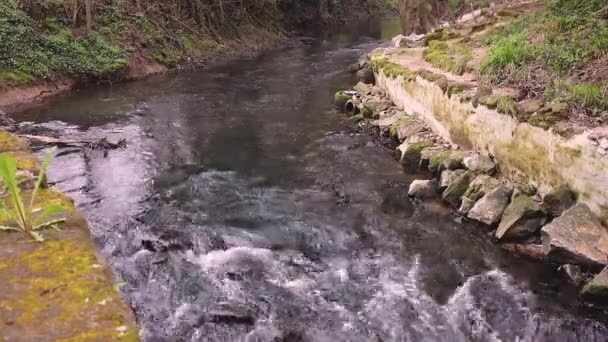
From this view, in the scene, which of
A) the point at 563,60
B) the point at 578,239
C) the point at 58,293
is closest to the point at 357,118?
the point at 563,60

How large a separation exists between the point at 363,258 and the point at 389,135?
19.6 ft

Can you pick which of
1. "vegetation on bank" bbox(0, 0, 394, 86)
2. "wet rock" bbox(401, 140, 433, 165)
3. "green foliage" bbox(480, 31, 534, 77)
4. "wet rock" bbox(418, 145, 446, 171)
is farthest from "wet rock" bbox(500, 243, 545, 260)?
"vegetation on bank" bbox(0, 0, 394, 86)

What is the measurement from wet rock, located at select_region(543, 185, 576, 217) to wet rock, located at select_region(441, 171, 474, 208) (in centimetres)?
149

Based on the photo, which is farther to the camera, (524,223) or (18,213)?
(524,223)

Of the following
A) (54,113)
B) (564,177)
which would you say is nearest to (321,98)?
(54,113)

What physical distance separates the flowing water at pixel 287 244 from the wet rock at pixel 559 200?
862mm

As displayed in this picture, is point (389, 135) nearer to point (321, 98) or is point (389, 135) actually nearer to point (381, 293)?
point (321, 98)

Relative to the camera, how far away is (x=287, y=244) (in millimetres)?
7363

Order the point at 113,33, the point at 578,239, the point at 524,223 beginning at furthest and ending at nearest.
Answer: the point at 113,33, the point at 524,223, the point at 578,239

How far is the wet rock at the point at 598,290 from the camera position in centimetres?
580

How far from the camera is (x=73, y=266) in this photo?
12.7 feet

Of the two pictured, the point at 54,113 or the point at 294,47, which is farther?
the point at 294,47

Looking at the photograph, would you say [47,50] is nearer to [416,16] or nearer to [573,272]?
[416,16]

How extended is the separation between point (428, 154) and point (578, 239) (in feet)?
13.8
